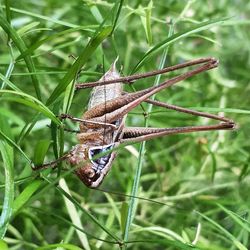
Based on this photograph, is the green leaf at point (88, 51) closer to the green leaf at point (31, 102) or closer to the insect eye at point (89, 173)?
the green leaf at point (31, 102)

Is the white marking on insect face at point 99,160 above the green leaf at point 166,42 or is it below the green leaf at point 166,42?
below

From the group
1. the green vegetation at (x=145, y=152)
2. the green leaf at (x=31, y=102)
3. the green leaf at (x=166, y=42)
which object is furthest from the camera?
the green vegetation at (x=145, y=152)

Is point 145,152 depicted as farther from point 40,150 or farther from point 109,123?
point 40,150

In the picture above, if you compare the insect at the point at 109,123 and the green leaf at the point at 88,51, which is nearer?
the green leaf at the point at 88,51

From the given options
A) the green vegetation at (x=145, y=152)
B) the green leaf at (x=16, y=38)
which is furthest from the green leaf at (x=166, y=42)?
the green leaf at (x=16, y=38)

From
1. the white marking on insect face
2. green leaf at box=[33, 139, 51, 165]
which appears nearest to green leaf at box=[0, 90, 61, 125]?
green leaf at box=[33, 139, 51, 165]

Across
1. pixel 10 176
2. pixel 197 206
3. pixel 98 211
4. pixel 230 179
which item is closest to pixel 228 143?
pixel 230 179

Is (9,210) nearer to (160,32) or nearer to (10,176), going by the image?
(10,176)

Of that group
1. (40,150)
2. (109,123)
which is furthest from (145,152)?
(40,150)

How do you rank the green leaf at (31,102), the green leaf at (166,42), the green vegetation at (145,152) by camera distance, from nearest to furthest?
the green leaf at (31,102) → the green leaf at (166,42) → the green vegetation at (145,152)
